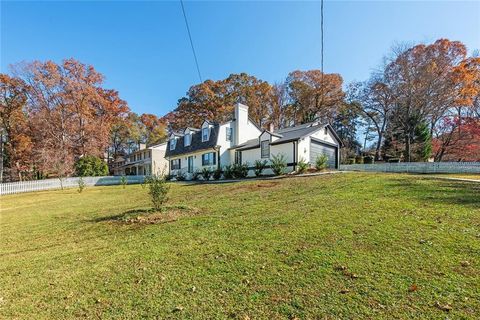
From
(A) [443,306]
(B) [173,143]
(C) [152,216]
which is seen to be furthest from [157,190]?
(B) [173,143]

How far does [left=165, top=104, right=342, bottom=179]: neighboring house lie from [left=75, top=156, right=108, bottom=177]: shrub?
813 centimetres

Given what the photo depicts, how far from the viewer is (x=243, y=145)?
24.3m

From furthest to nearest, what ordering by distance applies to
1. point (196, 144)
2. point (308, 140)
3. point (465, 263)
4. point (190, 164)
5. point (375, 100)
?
point (375, 100), point (190, 164), point (196, 144), point (308, 140), point (465, 263)

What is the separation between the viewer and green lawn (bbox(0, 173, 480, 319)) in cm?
308

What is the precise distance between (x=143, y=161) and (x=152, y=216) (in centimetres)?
3351

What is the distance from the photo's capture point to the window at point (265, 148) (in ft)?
68.6

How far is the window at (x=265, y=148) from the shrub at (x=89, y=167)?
20.9m

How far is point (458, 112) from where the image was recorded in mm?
27953

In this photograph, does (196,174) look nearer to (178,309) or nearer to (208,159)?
(208,159)

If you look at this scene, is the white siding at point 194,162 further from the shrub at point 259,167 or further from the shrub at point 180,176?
the shrub at point 259,167

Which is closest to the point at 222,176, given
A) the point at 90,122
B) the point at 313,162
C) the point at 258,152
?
the point at 258,152

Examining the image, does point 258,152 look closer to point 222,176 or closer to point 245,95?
point 222,176

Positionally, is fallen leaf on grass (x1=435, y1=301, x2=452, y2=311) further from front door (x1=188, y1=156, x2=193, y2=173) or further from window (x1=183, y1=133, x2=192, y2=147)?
window (x1=183, y1=133, x2=192, y2=147)

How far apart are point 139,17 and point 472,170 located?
2232cm
